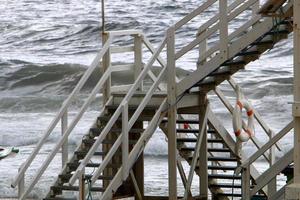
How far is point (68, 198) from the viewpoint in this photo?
48.7 ft

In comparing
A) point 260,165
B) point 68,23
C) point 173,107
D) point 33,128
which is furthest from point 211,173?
point 68,23

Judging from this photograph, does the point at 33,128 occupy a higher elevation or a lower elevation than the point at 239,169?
lower

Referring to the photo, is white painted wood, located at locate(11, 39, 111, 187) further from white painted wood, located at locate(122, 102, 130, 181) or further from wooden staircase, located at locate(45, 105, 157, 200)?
white painted wood, located at locate(122, 102, 130, 181)

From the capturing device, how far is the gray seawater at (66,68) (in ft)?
92.5

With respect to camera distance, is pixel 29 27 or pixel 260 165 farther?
pixel 29 27

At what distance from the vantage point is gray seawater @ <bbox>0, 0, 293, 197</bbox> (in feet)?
92.5

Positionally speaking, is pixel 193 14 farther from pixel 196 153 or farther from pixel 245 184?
pixel 245 184

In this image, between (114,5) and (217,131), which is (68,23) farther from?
(217,131)

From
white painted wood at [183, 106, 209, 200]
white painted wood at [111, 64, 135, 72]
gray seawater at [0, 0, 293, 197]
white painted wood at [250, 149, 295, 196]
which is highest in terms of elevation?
white painted wood at [111, 64, 135, 72]

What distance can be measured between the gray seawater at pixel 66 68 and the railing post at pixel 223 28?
767 cm

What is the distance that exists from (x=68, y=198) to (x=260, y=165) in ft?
36.5

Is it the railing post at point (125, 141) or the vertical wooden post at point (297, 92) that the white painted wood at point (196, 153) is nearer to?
the railing post at point (125, 141)

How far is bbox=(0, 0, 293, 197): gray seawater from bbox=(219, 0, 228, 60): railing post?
25.2ft

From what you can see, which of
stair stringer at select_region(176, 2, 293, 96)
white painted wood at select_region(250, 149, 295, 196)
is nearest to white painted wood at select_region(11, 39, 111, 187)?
stair stringer at select_region(176, 2, 293, 96)
